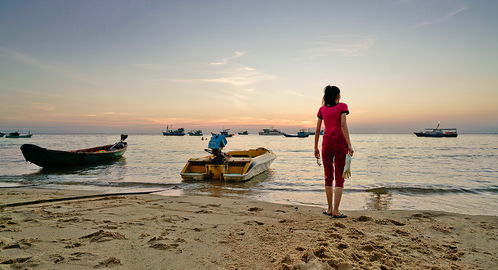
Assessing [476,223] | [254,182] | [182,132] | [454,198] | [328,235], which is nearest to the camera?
[328,235]

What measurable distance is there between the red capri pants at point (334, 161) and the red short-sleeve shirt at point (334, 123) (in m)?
0.09

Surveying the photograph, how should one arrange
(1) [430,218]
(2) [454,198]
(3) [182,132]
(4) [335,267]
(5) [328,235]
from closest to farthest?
1. (4) [335,267]
2. (5) [328,235]
3. (1) [430,218]
4. (2) [454,198]
5. (3) [182,132]

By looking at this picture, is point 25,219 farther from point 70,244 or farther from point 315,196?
point 315,196

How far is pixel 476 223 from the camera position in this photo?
4.67 m

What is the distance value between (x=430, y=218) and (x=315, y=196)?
3708mm

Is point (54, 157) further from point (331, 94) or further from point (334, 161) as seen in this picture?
point (331, 94)

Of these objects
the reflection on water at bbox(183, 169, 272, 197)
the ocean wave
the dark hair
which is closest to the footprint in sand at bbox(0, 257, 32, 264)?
the dark hair

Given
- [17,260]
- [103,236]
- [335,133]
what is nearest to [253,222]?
[335,133]

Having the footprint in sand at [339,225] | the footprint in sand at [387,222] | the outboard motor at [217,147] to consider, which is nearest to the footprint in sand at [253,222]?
the footprint in sand at [339,225]

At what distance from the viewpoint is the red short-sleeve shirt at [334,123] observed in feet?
15.1

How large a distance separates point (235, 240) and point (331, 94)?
9.52ft

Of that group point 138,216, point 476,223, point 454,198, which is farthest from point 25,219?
point 454,198

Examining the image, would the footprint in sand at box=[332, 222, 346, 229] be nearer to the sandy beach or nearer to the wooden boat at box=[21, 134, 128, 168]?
the sandy beach

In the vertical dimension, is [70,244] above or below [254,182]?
above
